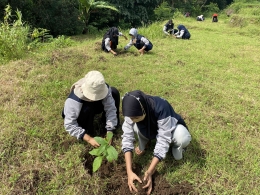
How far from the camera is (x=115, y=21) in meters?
15.9

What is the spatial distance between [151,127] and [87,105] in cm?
77

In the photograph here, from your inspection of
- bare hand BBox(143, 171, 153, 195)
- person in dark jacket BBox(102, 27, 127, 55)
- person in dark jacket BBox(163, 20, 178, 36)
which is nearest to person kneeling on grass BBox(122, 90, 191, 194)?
bare hand BBox(143, 171, 153, 195)

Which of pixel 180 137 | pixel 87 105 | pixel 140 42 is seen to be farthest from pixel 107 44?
pixel 180 137

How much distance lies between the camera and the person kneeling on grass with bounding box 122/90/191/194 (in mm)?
1975

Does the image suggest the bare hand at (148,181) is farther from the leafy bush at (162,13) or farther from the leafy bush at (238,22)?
the leafy bush at (162,13)

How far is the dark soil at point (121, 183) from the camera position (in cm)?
223

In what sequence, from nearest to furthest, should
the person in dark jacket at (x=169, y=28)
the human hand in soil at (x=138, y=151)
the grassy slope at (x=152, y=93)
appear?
the grassy slope at (x=152, y=93) → the human hand in soil at (x=138, y=151) → the person in dark jacket at (x=169, y=28)

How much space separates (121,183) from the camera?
2.31m

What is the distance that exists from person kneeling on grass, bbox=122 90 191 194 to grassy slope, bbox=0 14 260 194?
0.38m

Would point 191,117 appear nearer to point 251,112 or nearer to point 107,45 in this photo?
point 251,112

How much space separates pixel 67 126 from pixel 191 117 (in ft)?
6.09

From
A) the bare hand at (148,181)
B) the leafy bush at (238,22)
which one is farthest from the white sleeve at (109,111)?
the leafy bush at (238,22)

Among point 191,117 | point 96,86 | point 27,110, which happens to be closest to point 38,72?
point 27,110

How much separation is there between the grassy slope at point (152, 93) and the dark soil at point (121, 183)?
10 centimetres
